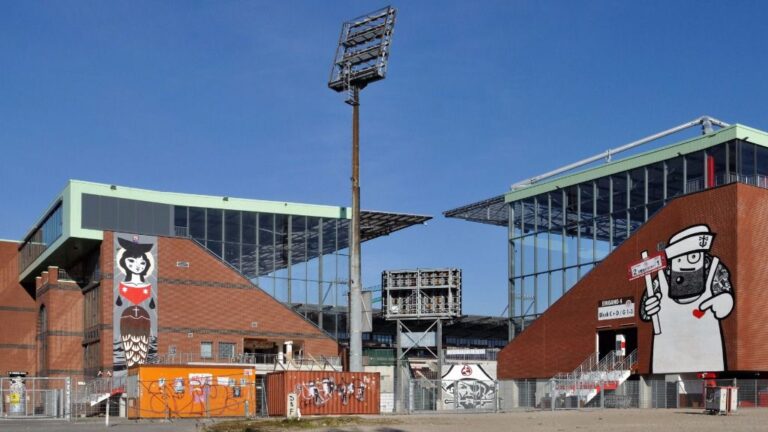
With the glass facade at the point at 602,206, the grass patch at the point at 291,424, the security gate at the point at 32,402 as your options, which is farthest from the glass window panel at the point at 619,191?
the security gate at the point at 32,402

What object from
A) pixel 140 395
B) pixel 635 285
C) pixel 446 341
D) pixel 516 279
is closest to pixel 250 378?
pixel 140 395

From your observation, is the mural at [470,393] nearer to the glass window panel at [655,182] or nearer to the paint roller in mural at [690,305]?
the paint roller in mural at [690,305]

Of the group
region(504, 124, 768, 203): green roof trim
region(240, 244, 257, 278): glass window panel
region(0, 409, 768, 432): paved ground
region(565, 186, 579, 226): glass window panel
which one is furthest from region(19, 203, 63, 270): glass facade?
region(565, 186, 579, 226): glass window panel

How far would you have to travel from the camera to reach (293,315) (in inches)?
3438

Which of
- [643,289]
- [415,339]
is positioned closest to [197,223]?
[415,339]

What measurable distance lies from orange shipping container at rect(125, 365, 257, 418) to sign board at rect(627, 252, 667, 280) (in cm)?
2767

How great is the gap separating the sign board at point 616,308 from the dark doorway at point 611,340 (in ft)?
3.44

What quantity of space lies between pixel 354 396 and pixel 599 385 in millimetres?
18348

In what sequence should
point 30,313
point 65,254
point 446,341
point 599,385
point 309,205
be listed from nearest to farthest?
1. point 599,385
2. point 65,254
3. point 309,205
4. point 30,313
5. point 446,341

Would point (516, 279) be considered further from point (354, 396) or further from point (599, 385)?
point (354, 396)

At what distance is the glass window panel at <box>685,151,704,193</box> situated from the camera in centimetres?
7438

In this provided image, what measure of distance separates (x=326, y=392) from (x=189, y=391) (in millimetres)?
9052

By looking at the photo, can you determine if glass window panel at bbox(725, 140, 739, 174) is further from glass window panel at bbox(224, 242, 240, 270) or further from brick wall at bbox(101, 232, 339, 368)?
glass window panel at bbox(224, 242, 240, 270)

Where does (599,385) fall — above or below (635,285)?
below
